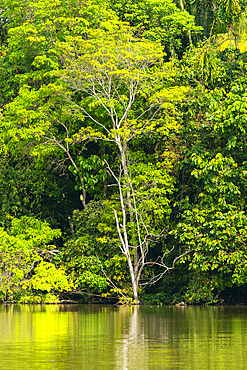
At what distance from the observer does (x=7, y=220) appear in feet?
96.3

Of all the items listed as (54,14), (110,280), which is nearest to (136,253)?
(110,280)

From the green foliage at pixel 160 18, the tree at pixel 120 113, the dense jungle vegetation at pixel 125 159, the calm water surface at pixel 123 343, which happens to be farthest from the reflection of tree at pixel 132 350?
the green foliage at pixel 160 18

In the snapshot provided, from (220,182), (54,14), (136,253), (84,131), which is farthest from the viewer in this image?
(54,14)

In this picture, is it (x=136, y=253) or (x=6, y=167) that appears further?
(x=6, y=167)

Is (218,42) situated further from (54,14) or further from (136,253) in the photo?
(136,253)

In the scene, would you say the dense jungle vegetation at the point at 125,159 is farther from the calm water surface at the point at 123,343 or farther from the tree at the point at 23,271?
the calm water surface at the point at 123,343

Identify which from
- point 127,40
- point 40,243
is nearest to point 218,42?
point 127,40

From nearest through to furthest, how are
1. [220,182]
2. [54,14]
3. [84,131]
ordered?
[220,182] → [84,131] → [54,14]

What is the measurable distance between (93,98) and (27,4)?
6.54 meters

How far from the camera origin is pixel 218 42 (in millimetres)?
30719

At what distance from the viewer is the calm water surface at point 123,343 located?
8.63 meters

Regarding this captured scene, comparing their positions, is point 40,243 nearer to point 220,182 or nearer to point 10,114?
point 10,114

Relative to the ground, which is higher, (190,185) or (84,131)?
(84,131)


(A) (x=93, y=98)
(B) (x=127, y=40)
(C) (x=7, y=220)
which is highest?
(B) (x=127, y=40)
